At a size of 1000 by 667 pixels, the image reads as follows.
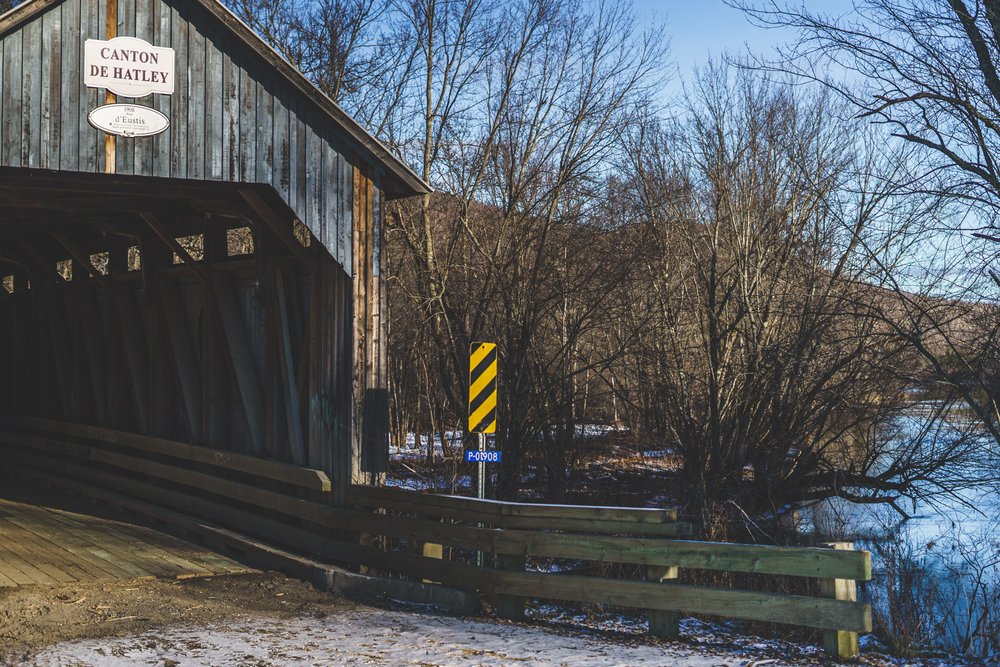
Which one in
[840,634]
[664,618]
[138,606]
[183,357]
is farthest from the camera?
[183,357]

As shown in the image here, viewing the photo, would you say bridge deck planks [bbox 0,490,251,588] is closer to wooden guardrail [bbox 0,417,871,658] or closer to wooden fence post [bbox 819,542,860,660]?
wooden guardrail [bbox 0,417,871,658]

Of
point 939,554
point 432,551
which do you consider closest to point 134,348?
point 432,551

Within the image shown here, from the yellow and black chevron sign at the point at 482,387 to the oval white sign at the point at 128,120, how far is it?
3.40 metres

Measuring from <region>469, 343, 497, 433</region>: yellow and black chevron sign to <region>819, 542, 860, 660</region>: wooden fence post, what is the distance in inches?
156

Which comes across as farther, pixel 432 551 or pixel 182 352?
pixel 182 352

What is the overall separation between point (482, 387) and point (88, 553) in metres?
3.80

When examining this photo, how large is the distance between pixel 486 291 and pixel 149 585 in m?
7.58

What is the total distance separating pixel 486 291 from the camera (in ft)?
47.9

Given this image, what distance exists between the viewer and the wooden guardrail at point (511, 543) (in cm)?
618

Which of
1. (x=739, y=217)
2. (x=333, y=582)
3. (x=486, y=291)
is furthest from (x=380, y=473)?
(x=739, y=217)

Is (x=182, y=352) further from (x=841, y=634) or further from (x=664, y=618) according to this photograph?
(x=841, y=634)

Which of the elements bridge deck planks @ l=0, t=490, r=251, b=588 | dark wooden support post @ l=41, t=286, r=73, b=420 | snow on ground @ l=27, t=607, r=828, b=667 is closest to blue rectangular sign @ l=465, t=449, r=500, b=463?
snow on ground @ l=27, t=607, r=828, b=667

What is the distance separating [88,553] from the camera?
8.95 metres

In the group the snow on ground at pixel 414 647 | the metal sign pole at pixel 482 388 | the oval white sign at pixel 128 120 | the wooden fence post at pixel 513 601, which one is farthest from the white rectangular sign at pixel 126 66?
the wooden fence post at pixel 513 601
